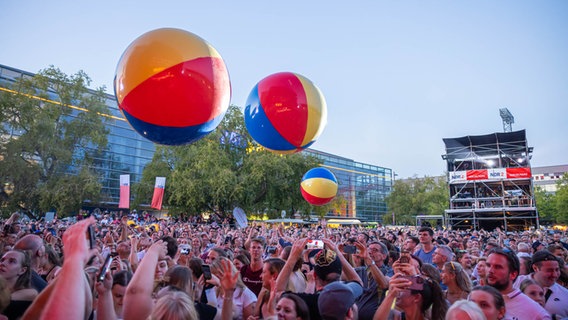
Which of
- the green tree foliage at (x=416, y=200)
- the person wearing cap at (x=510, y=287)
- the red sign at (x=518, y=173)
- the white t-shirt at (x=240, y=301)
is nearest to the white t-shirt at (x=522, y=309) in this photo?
the person wearing cap at (x=510, y=287)

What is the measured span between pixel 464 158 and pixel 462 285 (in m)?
38.3

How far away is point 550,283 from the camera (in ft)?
14.4

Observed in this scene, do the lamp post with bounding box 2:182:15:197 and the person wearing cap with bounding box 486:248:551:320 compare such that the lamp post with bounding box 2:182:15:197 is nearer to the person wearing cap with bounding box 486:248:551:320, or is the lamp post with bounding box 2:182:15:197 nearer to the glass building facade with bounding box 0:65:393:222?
the glass building facade with bounding box 0:65:393:222

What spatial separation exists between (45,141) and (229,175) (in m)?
15.4

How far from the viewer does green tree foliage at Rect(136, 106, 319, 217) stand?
2912 centimetres

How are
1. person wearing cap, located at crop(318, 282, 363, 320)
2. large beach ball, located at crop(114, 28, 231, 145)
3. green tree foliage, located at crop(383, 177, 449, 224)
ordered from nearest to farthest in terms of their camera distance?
person wearing cap, located at crop(318, 282, 363, 320)
large beach ball, located at crop(114, 28, 231, 145)
green tree foliage, located at crop(383, 177, 449, 224)

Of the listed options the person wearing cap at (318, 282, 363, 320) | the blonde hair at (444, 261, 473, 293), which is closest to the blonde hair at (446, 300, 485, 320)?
the person wearing cap at (318, 282, 363, 320)

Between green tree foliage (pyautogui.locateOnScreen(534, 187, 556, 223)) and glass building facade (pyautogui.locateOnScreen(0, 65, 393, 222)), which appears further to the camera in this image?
green tree foliage (pyautogui.locateOnScreen(534, 187, 556, 223))

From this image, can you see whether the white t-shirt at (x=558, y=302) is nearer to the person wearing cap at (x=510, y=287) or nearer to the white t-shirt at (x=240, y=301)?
the person wearing cap at (x=510, y=287)

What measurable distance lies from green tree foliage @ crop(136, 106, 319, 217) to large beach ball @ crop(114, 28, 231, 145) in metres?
24.6

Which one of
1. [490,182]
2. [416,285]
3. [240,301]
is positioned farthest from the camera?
[490,182]

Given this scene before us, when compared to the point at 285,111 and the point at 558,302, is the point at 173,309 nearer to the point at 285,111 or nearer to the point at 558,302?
the point at 285,111

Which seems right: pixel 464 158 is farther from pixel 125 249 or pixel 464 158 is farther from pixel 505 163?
pixel 125 249

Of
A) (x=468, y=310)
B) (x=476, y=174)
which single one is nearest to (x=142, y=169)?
(x=476, y=174)
